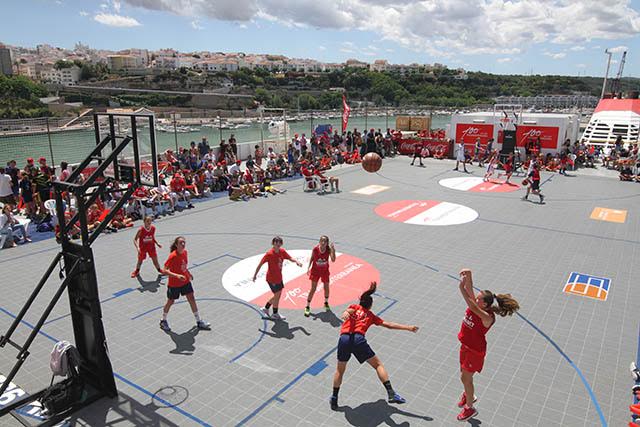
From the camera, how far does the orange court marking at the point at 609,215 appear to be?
15.4 metres

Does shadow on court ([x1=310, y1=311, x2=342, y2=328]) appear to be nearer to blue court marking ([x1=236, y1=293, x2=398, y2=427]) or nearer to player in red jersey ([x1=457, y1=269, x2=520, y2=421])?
blue court marking ([x1=236, y1=293, x2=398, y2=427])

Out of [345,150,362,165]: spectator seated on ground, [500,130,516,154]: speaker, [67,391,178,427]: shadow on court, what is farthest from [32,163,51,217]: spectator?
[500,130,516,154]: speaker

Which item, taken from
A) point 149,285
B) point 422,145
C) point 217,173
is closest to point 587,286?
point 149,285

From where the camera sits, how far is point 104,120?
7949 mm

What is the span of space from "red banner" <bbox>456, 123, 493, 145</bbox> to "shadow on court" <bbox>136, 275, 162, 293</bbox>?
23080mm

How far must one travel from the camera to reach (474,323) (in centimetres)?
555

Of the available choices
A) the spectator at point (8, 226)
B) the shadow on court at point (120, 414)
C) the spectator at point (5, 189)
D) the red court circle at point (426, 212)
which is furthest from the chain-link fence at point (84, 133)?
the red court circle at point (426, 212)

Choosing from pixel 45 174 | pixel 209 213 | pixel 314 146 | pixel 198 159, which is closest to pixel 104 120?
pixel 209 213

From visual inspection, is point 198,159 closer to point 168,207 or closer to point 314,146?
point 168,207

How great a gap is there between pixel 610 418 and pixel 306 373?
13.5 ft

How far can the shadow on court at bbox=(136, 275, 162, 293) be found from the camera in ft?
31.8

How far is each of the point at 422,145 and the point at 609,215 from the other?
13591 mm

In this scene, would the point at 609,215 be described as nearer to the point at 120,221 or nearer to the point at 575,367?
the point at 575,367

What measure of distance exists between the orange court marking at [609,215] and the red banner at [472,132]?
11920mm
